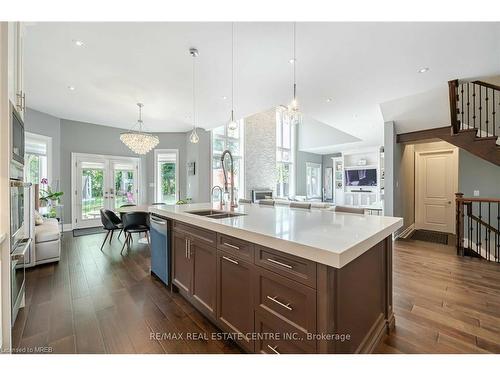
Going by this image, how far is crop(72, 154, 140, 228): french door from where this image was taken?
5797 mm

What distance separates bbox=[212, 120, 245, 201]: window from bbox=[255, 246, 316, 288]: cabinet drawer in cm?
574

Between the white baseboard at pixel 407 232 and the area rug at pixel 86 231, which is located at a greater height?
the white baseboard at pixel 407 232

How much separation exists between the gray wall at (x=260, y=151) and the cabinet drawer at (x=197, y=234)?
6.11 m

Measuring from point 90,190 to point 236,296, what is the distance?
6162 mm

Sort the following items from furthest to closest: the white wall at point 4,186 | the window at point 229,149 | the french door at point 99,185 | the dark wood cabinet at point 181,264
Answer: the window at point 229,149 → the french door at point 99,185 → the dark wood cabinet at point 181,264 → the white wall at point 4,186

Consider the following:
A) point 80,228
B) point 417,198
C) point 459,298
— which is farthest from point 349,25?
point 80,228

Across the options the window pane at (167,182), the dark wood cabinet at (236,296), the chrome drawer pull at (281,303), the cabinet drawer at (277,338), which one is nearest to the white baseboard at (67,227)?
the window pane at (167,182)

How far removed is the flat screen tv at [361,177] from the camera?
27.5 feet

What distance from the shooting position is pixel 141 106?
470 centimetres

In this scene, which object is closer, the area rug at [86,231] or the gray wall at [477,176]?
the gray wall at [477,176]

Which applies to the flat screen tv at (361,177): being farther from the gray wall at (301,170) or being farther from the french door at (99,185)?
the french door at (99,185)

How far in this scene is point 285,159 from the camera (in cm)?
993

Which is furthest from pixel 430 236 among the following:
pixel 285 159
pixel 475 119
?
pixel 285 159

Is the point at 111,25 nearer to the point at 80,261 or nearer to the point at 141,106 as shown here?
the point at 141,106
